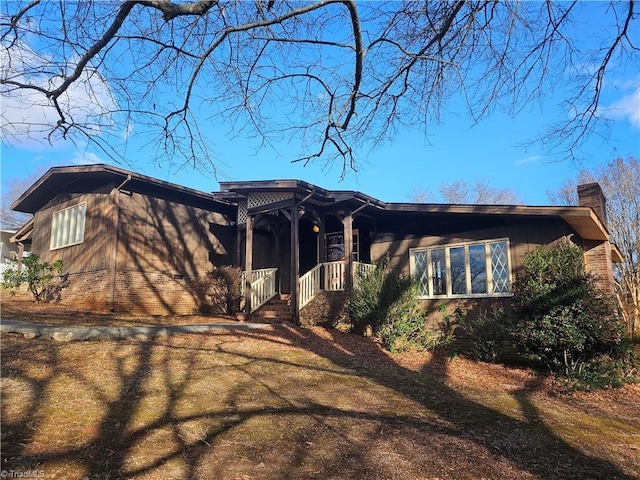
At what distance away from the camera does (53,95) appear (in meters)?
4.64

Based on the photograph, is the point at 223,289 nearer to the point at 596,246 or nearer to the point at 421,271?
the point at 421,271

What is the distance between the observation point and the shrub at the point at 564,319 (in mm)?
8234

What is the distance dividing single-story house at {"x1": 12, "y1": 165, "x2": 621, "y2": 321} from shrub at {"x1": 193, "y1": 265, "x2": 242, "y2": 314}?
0.49m

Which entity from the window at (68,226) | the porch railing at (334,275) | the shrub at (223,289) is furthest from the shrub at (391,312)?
the window at (68,226)

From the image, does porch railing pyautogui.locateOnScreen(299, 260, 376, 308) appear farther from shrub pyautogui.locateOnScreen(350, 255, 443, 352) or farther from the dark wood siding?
the dark wood siding

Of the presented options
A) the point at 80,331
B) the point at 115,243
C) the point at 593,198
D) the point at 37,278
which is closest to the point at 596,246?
the point at 593,198

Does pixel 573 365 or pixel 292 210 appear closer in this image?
pixel 573 365

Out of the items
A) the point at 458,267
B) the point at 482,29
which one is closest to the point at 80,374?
the point at 482,29

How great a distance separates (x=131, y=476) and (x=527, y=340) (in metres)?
7.51

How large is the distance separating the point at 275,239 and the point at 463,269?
6.34m

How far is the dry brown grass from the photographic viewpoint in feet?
12.7

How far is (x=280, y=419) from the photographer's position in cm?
498

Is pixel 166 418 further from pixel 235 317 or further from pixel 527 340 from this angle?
pixel 235 317

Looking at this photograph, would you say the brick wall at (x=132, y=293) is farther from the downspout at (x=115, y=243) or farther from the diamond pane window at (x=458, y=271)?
the diamond pane window at (x=458, y=271)
